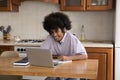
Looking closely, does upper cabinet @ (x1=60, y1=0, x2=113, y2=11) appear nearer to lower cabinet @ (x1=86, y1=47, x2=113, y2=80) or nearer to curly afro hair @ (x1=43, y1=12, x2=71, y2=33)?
lower cabinet @ (x1=86, y1=47, x2=113, y2=80)

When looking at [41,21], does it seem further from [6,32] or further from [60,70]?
[60,70]

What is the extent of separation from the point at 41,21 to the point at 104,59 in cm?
138

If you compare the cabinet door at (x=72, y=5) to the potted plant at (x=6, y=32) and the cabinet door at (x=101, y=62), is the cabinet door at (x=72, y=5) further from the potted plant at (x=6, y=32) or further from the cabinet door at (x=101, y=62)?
the potted plant at (x=6, y=32)

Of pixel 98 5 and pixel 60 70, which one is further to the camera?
pixel 98 5

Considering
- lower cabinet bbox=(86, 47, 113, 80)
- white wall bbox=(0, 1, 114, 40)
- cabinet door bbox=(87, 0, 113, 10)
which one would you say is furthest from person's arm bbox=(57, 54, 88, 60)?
white wall bbox=(0, 1, 114, 40)

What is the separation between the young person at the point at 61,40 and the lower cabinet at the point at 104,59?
106cm

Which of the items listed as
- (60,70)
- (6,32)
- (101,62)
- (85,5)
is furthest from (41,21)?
(60,70)

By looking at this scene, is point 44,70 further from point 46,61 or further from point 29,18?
point 29,18

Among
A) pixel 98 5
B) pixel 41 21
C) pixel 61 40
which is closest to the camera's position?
pixel 61 40

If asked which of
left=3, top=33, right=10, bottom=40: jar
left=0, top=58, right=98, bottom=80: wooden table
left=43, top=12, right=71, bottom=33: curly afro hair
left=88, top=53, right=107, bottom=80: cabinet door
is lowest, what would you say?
left=88, top=53, right=107, bottom=80: cabinet door

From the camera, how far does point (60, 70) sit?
2039 millimetres

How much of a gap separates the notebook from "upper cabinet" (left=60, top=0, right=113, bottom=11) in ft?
5.89

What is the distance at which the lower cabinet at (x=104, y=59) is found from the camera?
3605 mm

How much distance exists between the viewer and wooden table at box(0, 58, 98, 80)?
1921 millimetres
